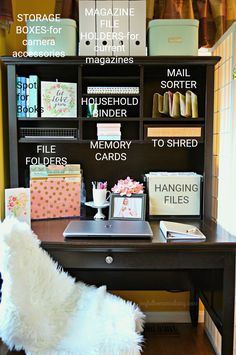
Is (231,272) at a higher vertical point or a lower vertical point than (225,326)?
higher

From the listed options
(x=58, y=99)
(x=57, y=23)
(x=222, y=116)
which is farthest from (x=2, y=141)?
(x=222, y=116)

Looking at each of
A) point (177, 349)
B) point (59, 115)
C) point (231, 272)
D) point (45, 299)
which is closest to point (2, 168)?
point (59, 115)

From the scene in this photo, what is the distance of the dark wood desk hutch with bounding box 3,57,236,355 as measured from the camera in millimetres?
1571

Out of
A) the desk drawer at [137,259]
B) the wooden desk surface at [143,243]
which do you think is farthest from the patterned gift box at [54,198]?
the desk drawer at [137,259]

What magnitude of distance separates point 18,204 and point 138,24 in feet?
3.97

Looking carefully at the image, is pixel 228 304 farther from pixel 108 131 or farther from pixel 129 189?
pixel 108 131

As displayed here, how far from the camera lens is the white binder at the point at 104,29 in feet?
6.27

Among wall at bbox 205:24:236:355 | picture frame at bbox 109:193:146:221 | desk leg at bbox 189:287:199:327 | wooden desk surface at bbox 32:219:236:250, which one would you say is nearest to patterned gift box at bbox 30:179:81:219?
picture frame at bbox 109:193:146:221

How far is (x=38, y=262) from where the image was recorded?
1489 millimetres

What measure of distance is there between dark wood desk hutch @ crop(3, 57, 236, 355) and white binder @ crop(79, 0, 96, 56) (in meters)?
0.09

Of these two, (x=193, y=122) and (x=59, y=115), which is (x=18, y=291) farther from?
(x=193, y=122)

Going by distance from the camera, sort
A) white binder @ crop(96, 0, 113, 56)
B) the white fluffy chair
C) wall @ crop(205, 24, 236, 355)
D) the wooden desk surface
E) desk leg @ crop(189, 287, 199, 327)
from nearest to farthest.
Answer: the white fluffy chair
the wooden desk surface
wall @ crop(205, 24, 236, 355)
white binder @ crop(96, 0, 113, 56)
desk leg @ crop(189, 287, 199, 327)

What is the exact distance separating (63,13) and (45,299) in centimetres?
165

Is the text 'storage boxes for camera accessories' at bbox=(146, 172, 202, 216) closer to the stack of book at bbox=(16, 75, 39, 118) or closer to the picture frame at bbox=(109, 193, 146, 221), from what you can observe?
the picture frame at bbox=(109, 193, 146, 221)
